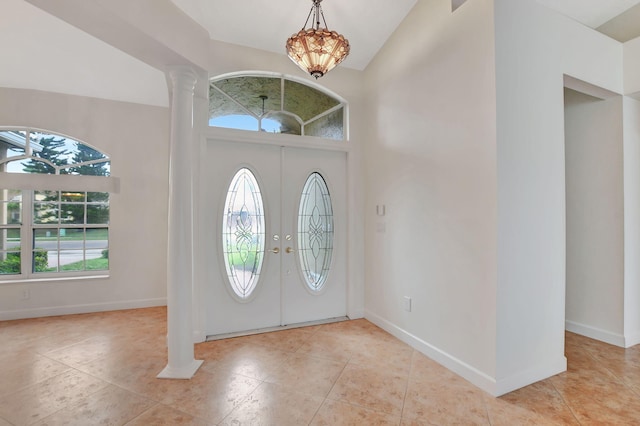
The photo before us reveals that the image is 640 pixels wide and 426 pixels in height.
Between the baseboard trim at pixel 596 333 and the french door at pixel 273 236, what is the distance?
2633 mm

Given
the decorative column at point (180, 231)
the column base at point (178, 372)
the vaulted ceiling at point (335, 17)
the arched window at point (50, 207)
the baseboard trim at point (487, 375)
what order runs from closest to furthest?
1. the baseboard trim at point (487, 375)
2. the column base at point (178, 372)
3. the decorative column at point (180, 231)
4. the vaulted ceiling at point (335, 17)
5. the arched window at point (50, 207)

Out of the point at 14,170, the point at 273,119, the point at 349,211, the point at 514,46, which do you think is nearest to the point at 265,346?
the point at 349,211

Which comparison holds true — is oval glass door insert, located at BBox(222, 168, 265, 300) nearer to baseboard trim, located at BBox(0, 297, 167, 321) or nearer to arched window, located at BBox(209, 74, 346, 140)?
arched window, located at BBox(209, 74, 346, 140)

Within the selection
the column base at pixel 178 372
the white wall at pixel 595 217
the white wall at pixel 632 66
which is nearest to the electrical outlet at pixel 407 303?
the white wall at pixel 595 217

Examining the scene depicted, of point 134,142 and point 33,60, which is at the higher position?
point 33,60

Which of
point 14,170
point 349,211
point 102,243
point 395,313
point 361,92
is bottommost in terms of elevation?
point 395,313

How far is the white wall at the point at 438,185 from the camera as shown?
7.51 feet

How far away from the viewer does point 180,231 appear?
2604mm

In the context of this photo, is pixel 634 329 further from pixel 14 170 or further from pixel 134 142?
pixel 14 170

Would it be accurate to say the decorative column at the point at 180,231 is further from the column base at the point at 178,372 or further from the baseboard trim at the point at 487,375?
the baseboard trim at the point at 487,375

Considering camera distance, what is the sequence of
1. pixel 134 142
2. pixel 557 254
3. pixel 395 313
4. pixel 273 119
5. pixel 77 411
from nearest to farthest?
pixel 77 411 < pixel 557 254 < pixel 395 313 < pixel 273 119 < pixel 134 142

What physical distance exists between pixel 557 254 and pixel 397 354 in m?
1.66

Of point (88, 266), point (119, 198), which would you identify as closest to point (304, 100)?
point (119, 198)

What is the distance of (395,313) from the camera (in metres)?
3.29
